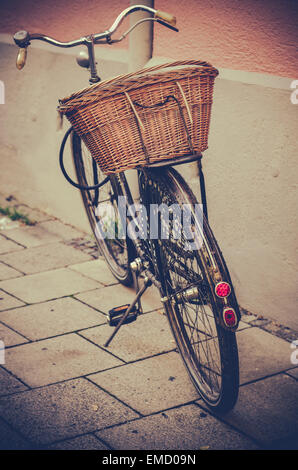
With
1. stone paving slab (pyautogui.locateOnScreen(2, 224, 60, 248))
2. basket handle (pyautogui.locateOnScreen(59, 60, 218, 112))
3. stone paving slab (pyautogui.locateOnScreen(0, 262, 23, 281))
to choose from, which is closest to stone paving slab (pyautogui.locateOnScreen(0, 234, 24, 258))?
stone paving slab (pyautogui.locateOnScreen(2, 224, 60, 248))

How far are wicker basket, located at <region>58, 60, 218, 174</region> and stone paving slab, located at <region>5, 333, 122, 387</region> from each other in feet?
3.62

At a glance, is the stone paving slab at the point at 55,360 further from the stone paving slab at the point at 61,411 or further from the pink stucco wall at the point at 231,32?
the pink stucco wall at the point at 231,32

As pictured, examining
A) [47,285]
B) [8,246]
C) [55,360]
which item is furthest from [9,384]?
[8,246]

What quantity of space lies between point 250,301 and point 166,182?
128 centimetres

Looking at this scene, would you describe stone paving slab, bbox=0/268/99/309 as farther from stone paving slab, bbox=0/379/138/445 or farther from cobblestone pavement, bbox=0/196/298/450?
stone paving slab, bbox=0/379/138/445

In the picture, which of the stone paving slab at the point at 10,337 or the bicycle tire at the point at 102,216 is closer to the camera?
the stone paving slab at the point at 10,337

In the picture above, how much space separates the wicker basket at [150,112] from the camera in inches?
88.6

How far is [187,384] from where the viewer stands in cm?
279

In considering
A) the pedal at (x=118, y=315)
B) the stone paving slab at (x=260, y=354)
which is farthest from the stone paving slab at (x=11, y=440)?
the stone paving slab at (x=260, y=354)

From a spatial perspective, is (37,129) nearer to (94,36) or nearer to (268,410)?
(94,36)

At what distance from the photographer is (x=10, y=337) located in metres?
3.19

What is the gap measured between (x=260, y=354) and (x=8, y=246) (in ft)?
7.42

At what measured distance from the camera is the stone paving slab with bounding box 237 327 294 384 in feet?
9.42

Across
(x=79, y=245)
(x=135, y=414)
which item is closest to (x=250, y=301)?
(x=135, y=414)
